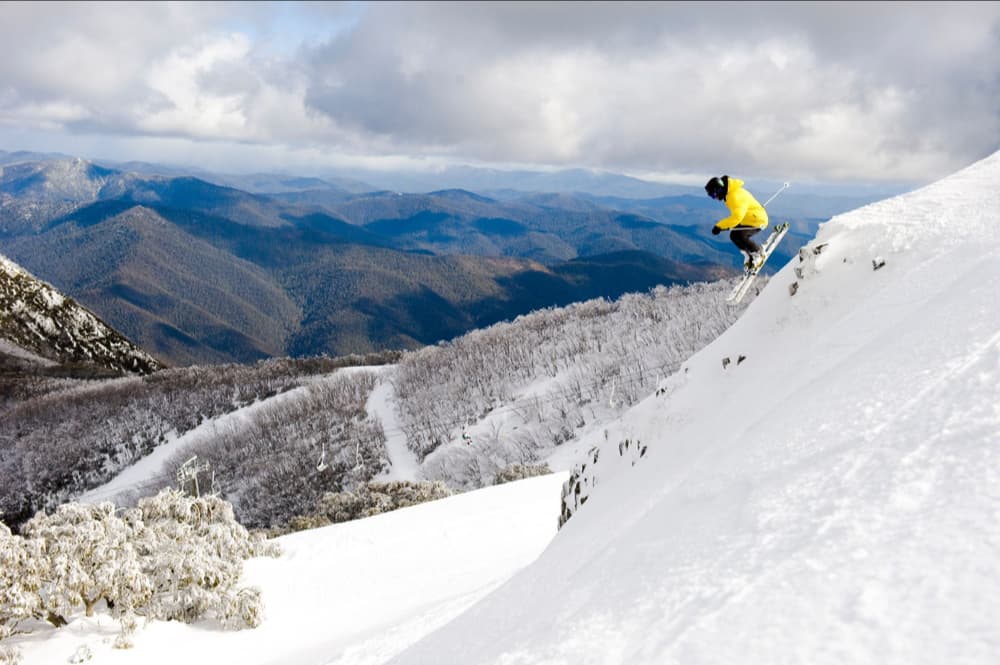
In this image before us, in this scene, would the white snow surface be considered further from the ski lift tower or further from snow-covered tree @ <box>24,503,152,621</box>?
the ski lift tower

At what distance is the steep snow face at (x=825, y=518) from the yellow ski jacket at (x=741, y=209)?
449 cm

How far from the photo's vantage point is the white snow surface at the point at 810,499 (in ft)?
14.8

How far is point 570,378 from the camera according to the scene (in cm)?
8781

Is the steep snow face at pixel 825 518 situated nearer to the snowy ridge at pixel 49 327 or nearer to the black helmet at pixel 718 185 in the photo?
the black helmet at pixel 718 185

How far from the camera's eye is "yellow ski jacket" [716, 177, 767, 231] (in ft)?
54.4

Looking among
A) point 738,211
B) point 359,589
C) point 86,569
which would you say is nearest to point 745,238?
point 738,211

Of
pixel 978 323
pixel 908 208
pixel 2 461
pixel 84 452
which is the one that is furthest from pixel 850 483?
pixel 2 461

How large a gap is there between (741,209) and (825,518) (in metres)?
12.7

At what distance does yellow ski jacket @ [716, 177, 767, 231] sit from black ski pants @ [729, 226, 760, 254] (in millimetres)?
198

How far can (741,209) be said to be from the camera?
54.6 feet

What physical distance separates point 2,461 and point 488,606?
132 meters

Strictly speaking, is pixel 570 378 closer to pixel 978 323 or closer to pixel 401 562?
pixel 401 562

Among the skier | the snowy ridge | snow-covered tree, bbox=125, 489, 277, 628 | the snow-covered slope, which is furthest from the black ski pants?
the snowy ridge

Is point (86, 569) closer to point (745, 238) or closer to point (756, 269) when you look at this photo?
point (745, 238)
